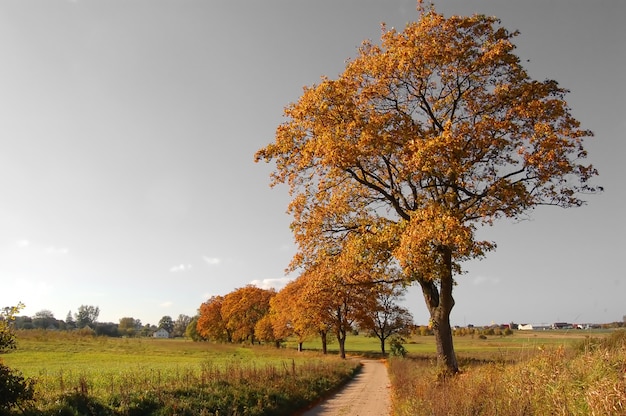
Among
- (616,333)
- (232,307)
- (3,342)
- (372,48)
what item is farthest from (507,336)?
(3,342)

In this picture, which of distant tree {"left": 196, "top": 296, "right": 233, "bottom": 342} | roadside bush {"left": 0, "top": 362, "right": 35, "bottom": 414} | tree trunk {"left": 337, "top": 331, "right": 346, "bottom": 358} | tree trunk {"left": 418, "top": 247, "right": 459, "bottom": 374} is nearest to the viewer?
roadside bush {"left": 0, "top": 362, "right": 35, "bottom": 414}

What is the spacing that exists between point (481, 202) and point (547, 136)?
3.10 meters

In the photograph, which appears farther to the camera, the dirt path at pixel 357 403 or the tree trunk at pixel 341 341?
the tree trunk at pixel 341 341

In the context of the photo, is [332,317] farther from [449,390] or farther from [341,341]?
[449,390]

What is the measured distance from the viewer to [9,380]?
9.38 m

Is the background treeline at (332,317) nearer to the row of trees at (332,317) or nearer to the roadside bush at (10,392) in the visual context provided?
the row of trees at (332,317)

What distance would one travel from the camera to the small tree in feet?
30.3

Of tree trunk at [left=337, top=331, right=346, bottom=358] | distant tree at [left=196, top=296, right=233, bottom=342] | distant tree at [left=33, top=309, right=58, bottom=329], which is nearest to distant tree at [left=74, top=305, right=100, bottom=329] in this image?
distant tree at [left=33, top=309, right=58, bottom=329]

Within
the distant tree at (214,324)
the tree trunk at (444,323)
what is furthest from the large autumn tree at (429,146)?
the distant tree at (214,324)

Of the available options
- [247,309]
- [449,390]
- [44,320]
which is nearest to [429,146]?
[449,390]

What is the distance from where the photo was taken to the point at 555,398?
732 cm

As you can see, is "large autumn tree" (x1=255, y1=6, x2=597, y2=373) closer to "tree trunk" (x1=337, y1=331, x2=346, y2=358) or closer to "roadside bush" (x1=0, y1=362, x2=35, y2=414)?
"roadside bush" (x1=0, y1=362, x2=35, y2=414)

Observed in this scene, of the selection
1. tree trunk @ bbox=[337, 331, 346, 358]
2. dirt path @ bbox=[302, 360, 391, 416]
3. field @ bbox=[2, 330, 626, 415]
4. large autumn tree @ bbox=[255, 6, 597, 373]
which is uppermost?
large autumn tree @ bbox=[255, 6, 597, 373]

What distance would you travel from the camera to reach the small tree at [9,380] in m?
9.23
